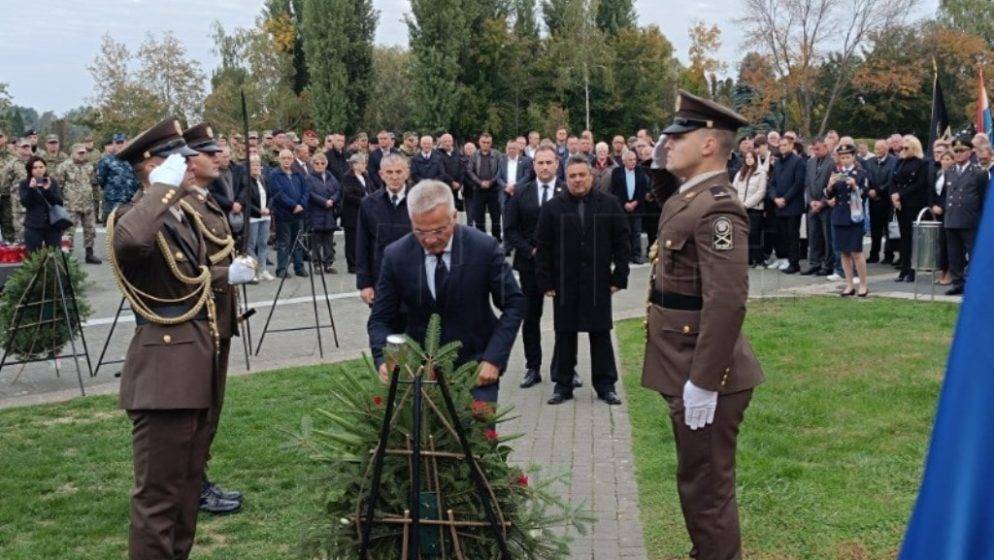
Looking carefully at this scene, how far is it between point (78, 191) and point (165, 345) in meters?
16.4

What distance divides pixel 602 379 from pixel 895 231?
10531 millimetres

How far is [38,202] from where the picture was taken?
16.6 m

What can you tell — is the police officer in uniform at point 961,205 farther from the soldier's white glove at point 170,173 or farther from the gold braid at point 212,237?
the soldier's white glove at point 170,173

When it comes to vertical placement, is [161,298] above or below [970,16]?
below

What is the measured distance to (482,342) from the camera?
569 centimetres

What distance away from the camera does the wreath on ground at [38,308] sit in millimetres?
10133

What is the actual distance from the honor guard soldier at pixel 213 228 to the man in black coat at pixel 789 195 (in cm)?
1323

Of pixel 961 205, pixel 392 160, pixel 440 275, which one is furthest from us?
pixel 961 205

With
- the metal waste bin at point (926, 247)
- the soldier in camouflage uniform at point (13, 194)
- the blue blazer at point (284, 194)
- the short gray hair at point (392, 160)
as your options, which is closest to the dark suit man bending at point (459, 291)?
the short gray hair at point (392, 160)

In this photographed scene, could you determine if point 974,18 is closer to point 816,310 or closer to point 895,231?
point 895,231

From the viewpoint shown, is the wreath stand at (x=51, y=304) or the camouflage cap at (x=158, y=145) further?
the wreath stand at (x=51, y=304)

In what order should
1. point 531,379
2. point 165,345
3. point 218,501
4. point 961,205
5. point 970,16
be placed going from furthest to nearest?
point 970,16, point 961,205, point 531,379, point 218,501, point 165,345

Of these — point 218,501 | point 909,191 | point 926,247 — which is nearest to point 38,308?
point 218,501

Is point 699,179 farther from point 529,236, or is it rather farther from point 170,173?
point 529,236
